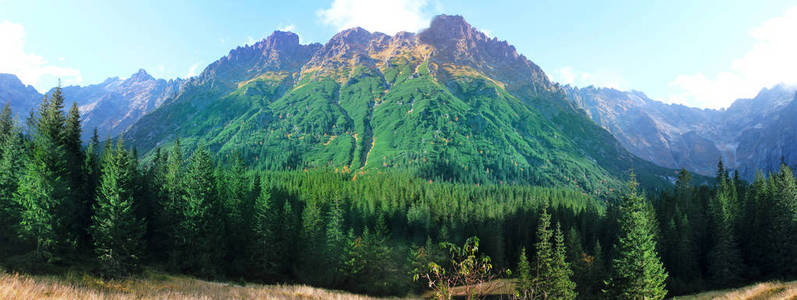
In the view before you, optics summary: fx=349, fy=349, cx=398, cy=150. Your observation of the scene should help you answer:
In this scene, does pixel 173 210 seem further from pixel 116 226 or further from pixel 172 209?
pixel 116 226

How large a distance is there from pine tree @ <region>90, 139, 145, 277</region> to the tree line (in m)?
0.14

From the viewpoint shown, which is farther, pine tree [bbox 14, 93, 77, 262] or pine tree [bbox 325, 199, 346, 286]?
pine tree [bbox 325, 199, 346, 286]

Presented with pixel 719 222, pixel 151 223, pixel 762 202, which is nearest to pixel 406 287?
pixel 151 223

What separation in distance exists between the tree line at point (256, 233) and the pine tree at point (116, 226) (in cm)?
14

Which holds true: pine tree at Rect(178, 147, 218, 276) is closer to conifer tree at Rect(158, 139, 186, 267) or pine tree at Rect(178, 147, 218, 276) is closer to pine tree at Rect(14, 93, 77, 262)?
conifer tree at Rect(158, 139, 186, 267)

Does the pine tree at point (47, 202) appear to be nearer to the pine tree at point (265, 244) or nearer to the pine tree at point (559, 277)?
the pine tree at point (265, 244)

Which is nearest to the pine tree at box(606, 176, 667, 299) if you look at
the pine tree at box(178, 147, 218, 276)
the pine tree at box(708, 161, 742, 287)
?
the pine tree at box(708, 161, 742, 287)

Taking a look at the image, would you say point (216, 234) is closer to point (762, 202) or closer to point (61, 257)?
point (61, 257)

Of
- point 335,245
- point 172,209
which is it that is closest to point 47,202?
point 172,209

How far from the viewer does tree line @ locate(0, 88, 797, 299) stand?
3766 centimetres

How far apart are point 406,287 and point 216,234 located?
35.0 meters

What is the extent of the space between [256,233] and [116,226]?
816 inches

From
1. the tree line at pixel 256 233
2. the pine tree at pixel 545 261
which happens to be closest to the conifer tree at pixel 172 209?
the tree line at pixel 256 233

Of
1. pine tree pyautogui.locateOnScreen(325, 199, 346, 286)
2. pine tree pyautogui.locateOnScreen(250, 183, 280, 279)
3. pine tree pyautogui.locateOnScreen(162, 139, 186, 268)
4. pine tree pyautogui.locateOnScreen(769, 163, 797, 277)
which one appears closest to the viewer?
pine tree pyautogui.locateOnScreen(162, 139, 186, 268)
